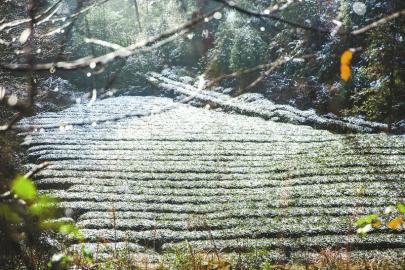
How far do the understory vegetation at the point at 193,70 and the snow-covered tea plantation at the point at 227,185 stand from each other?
1.18 ft

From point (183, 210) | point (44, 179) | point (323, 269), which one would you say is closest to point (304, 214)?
point (323, 269)

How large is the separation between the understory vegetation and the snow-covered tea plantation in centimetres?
36

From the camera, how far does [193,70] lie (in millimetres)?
20328

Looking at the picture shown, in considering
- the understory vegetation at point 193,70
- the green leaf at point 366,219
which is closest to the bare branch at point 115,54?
the understory vegetation at point 193,70

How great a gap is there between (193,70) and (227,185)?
42.1 feet

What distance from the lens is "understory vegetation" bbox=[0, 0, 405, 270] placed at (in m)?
1.62

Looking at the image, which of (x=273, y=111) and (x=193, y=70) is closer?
(x=273, y=111)

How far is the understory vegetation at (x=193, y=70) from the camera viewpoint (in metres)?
1.62

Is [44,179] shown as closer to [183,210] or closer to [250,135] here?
[183,210]

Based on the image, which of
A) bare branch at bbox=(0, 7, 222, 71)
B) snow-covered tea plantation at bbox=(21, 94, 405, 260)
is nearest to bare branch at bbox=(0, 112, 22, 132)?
bare branch at bbox=(0, 7, 222, 71)

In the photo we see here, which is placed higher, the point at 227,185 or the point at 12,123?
the point at 12,123

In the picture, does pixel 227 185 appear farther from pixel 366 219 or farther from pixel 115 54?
pixel 115 54

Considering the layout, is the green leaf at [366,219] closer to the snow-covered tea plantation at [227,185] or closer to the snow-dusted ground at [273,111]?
the snow-covered tea plantation at [227,185]

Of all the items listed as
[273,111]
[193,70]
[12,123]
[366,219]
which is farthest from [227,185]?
[193,70]
